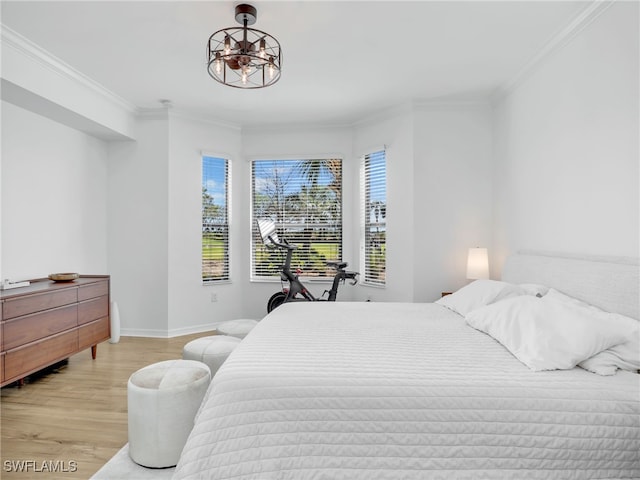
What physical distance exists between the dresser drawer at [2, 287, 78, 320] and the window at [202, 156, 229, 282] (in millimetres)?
1774

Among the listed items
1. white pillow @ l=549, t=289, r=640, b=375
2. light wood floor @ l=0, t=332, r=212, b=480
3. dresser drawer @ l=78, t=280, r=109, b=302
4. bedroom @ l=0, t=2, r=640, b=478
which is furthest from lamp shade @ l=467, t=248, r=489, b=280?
dresser drawer @ l=78, t=280, r=109, b=302

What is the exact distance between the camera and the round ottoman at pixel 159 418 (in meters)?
2.00

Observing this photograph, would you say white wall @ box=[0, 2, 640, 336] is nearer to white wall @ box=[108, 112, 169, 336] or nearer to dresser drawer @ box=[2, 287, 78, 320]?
white wall @ box=[108, 112, 169, 336]

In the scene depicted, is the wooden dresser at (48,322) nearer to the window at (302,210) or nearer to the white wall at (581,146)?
the window at (302,210)

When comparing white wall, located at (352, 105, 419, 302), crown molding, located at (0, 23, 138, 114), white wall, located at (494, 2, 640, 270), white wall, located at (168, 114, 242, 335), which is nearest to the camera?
white wall, located at (494, 2, 640, 270)

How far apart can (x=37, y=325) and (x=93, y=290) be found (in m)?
0.74

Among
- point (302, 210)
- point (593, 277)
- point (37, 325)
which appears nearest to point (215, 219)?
point (302, 210)

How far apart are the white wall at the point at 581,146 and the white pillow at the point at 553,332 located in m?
0.73

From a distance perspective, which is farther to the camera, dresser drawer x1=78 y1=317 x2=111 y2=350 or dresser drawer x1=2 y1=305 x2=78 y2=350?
dresser drawer x1=78 y1=317 x2=111 y2=350

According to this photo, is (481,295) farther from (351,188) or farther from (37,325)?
(37,325)

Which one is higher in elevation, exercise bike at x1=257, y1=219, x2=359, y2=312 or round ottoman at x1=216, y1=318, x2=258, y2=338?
exercise bike at x1=257, y1=219, x2=359, y2=312

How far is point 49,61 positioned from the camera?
130 inches

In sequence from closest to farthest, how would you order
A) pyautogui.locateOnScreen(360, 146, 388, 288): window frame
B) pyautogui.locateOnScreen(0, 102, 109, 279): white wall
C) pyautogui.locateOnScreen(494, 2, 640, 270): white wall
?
pyautogui.locateOnScreen(494, 2, 640, 270): white wall → pyautogui.locateOnScreen(0, 102, 109, 279): white wall → pyautogui.locateOnScreen(360, 146, 388, 288): window frame

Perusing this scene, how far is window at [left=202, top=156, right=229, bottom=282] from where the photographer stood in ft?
16.8
